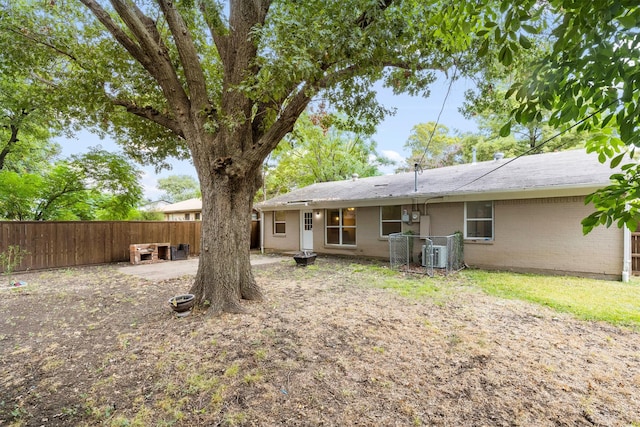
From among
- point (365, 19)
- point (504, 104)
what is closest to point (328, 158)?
point (504, 104)

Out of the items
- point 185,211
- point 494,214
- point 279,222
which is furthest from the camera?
point 185,211

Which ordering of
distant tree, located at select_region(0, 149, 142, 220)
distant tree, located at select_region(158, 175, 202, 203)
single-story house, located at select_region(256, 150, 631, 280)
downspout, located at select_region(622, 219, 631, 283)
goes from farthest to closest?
1. distant tree, located at select_region(158, 175, 202, 203)
2. distant tree, located at select_region(0, 149, 142, 220)
3. single-story house, located at select_region(256, 150, 631, 280)
4. downspout, located at select_region(622, 219, 631, 283)

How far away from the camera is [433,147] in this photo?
2562 cm

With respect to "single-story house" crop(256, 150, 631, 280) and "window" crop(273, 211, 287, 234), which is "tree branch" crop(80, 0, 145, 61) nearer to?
"single-story house" crop(256, 150, 631, 280)

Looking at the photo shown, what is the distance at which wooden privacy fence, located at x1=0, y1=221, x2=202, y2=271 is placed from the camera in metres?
8.77

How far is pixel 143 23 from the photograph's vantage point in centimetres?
476

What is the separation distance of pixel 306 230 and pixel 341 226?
1.92 metres

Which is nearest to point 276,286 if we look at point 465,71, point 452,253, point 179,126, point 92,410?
point 179,126

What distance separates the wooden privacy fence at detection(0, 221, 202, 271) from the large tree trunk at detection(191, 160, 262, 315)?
7.67 m

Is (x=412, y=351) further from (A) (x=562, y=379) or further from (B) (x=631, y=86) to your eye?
(B) (x=631, y=86)

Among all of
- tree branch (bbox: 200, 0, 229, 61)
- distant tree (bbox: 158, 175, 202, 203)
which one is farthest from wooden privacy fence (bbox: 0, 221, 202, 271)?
distant tree (bbox: 158, 175, 202, 203)

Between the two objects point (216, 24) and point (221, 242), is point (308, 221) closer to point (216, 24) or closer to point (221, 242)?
point (221, 242)

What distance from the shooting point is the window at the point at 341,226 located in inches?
466

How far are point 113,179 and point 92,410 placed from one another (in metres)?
11.2
